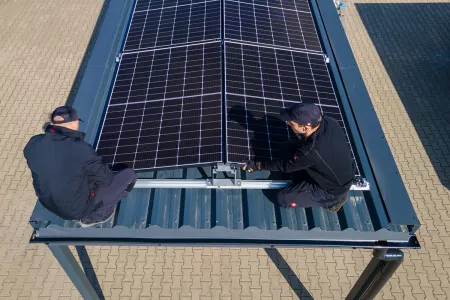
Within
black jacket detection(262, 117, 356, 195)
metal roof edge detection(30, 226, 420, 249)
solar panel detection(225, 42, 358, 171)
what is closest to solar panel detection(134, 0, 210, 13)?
solar panel detection(225, 42, 358, 171)

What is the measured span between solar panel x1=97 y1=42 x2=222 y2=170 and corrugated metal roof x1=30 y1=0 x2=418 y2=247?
55 centimetres

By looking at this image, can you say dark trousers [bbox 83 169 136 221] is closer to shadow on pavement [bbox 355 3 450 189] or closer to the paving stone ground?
the paving stone ground

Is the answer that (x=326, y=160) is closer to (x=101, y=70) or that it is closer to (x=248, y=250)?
(x=248, y=250)

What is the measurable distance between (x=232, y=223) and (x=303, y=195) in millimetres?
1177

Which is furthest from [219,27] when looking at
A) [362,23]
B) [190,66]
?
[362,23]

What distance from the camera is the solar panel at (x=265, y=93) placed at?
5816 mm

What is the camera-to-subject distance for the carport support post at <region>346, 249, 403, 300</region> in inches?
208

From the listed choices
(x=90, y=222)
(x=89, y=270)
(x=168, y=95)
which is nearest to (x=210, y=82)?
(x=168, y=95)

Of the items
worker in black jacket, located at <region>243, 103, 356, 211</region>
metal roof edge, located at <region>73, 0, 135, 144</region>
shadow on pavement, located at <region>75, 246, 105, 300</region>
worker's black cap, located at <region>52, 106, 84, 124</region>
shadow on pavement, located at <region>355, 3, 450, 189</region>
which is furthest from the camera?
shadow on pavement, located at <region>355, 3, 450, 189</region>

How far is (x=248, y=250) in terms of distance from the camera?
339 inches

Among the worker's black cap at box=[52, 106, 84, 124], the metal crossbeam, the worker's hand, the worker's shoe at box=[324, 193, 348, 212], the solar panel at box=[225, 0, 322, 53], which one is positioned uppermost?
the solar panel at box=[225, 0, 322, 53]

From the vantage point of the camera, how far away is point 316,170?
5.05 metres

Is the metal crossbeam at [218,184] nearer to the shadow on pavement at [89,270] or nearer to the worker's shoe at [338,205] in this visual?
the worker's shoe at [338,205]

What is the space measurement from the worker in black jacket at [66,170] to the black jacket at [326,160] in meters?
2.77
